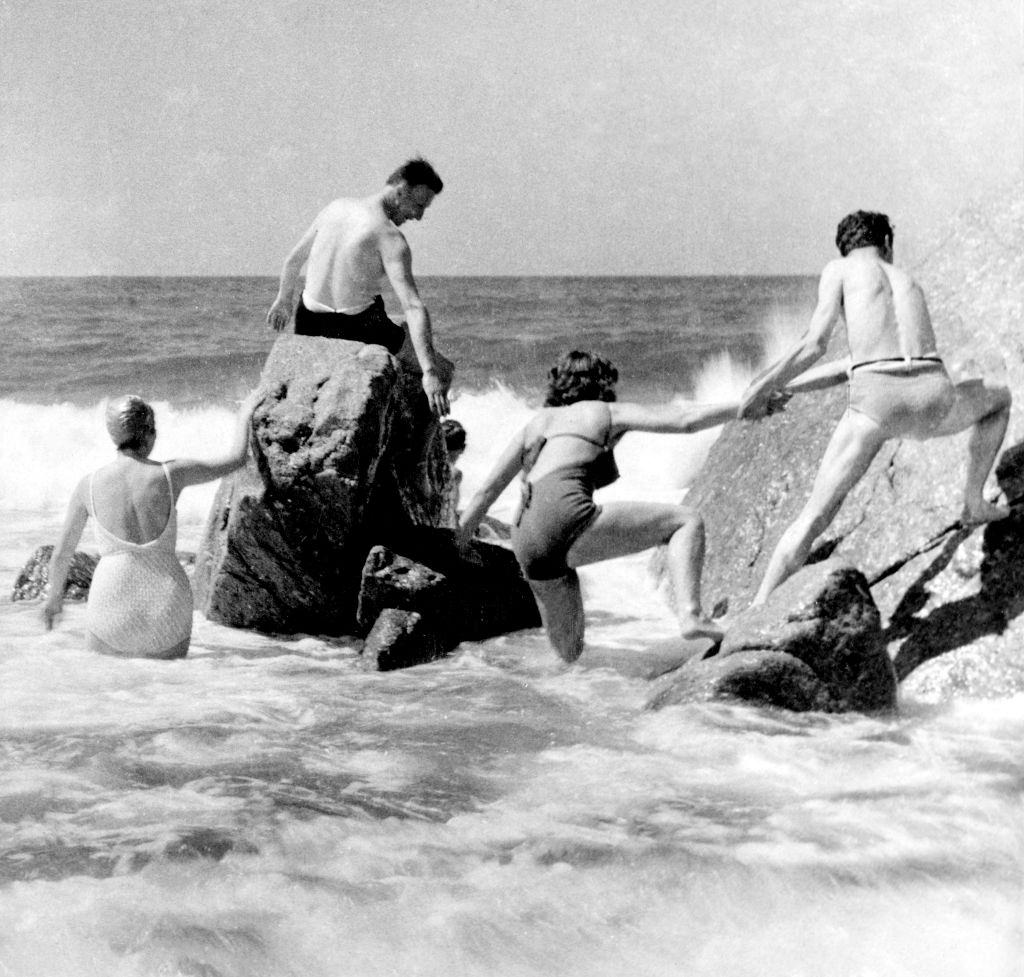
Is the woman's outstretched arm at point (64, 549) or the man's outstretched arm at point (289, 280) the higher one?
the man's outstretched arm at point (289, 280)

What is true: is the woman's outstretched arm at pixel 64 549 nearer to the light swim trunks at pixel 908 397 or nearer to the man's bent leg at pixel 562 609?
the man's bent leg at pixel 562 609

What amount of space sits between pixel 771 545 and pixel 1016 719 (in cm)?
206

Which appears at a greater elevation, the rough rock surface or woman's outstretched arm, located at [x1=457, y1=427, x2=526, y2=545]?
woman's outstretched arm, located at [x1=457, y1=427, x2=526, y2=545]

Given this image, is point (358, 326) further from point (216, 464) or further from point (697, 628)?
point (697, 628)

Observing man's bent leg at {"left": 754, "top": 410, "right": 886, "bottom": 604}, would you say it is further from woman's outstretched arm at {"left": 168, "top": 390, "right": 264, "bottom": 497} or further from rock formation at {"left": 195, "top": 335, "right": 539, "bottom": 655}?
woman's outstretched arm at {"left": 168, "top": 390, "right": 264, "bottom": 497}

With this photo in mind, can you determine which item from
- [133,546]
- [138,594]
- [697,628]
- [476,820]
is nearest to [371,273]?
[133,546]

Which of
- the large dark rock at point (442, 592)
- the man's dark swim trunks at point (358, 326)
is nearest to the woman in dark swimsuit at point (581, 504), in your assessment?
the large dark rock at point (442, 592)

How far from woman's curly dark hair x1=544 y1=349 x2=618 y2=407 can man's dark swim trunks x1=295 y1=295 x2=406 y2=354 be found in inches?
53.9

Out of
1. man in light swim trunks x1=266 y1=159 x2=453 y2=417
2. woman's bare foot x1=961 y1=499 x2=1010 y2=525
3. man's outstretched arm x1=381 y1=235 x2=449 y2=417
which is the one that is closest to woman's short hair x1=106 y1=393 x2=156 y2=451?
man in light swim trunks x1=266 y1=159 x2=453 y2=417

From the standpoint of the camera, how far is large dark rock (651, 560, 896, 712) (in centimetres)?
508

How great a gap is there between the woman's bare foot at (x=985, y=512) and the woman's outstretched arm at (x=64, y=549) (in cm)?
396

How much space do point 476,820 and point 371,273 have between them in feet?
11.4

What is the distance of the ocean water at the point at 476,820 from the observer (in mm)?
3383

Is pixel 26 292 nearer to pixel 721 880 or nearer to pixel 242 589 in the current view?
pixel 242 589
